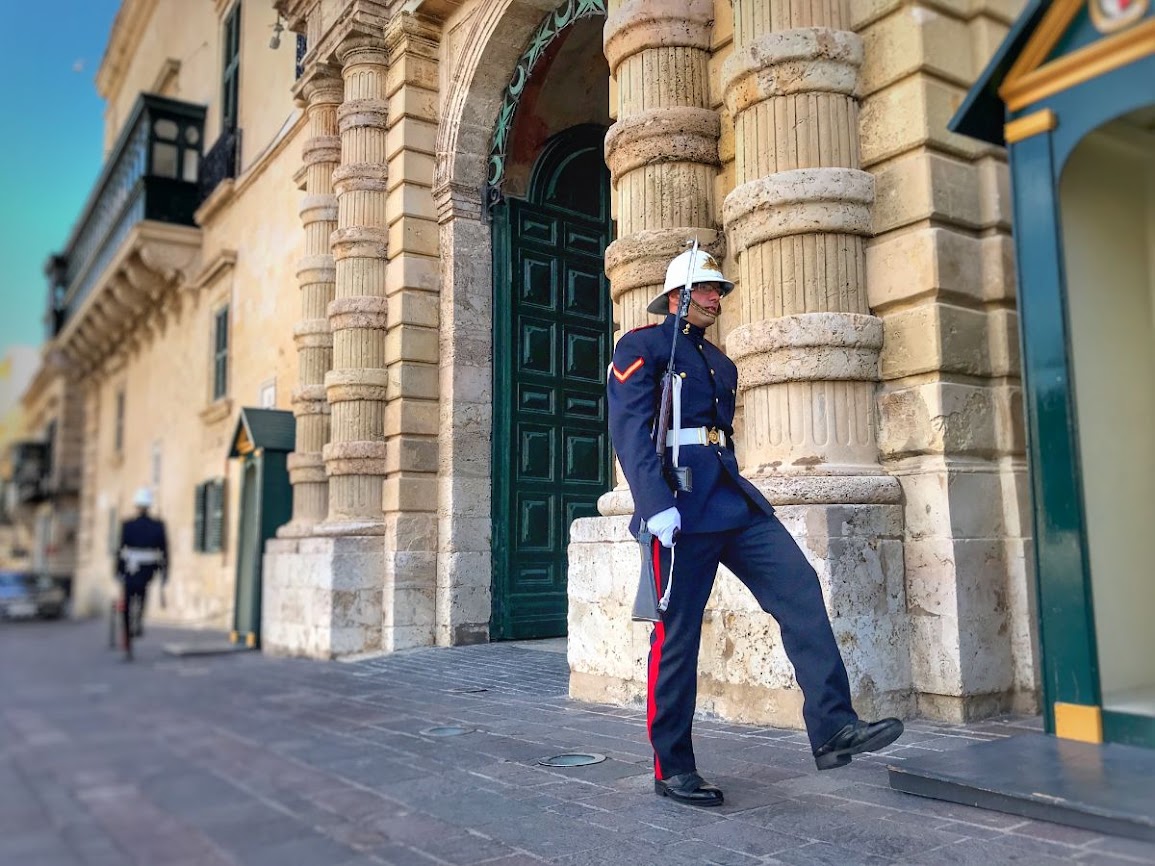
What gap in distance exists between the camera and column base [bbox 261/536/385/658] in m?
9.16

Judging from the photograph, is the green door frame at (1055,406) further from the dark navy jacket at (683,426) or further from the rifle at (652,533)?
the rifle at (652,533)

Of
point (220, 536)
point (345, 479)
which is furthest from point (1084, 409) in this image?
point (220, 536)

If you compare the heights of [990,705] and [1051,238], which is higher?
[1051,238]

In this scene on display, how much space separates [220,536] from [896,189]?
1210 centimetres

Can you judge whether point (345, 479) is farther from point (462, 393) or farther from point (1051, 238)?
point (1051, 238)

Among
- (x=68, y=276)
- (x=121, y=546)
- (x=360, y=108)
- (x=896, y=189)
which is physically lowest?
(x=121, y=546)

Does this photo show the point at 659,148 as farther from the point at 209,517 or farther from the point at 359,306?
the point at 209,517

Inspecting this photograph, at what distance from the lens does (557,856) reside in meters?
2.86

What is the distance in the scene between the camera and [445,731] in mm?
5082

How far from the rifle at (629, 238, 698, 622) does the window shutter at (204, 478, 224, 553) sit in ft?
40.3

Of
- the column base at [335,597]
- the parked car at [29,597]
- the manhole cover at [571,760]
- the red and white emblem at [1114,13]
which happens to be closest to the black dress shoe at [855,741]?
the manhole cover at [571,760]

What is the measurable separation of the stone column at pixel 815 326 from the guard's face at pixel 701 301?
1157 millimetres

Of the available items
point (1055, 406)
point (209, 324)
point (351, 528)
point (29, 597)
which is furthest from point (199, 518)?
point (1055, 406)

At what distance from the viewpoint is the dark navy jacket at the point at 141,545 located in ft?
34.6
